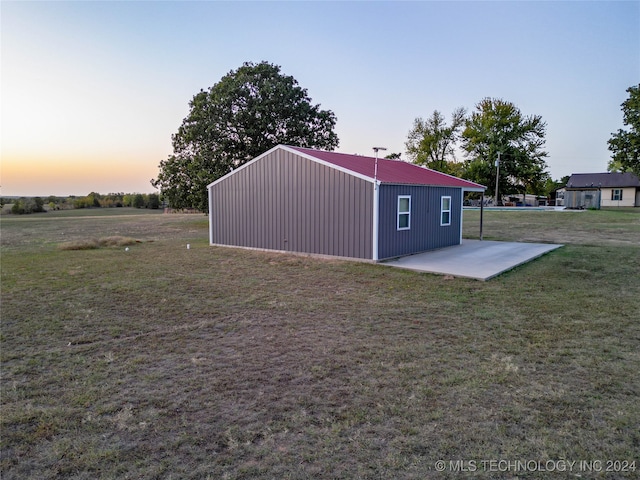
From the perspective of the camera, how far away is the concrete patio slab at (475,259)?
9.93m

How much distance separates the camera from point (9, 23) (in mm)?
10414

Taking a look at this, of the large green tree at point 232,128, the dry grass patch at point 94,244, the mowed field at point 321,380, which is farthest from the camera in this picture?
the large green tree at point 232,128

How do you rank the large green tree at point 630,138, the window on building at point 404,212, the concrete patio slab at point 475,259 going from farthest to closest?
1. the large green tree at point 630,138
2. the window on building at point 404,212
3. the concrete patio slab at point 475,259

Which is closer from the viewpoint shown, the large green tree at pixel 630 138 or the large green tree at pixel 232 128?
the large green tree at pixel 232 128

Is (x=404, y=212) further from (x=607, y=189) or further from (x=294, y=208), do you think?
(x=607, y=189)

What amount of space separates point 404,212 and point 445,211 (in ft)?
9.26

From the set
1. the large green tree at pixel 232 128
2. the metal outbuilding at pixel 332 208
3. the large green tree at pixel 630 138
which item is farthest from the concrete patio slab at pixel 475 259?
the large green tree at pixel 630 138

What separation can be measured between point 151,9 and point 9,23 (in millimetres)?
4418

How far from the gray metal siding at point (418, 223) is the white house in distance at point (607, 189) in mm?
33058

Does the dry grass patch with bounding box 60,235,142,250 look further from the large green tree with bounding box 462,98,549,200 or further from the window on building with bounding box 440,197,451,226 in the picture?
the large green tree with bounding box 462,98,549,200

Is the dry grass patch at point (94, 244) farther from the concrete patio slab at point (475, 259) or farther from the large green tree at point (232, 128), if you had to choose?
the concrete patio slab at point (475, 259)

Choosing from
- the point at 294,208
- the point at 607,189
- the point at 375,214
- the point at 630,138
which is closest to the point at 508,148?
the point at 607,189

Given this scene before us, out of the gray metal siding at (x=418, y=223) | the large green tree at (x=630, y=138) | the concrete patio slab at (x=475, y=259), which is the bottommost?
the concrete patio slab at (x=475, y=259)

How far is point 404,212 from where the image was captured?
40.2 ft
